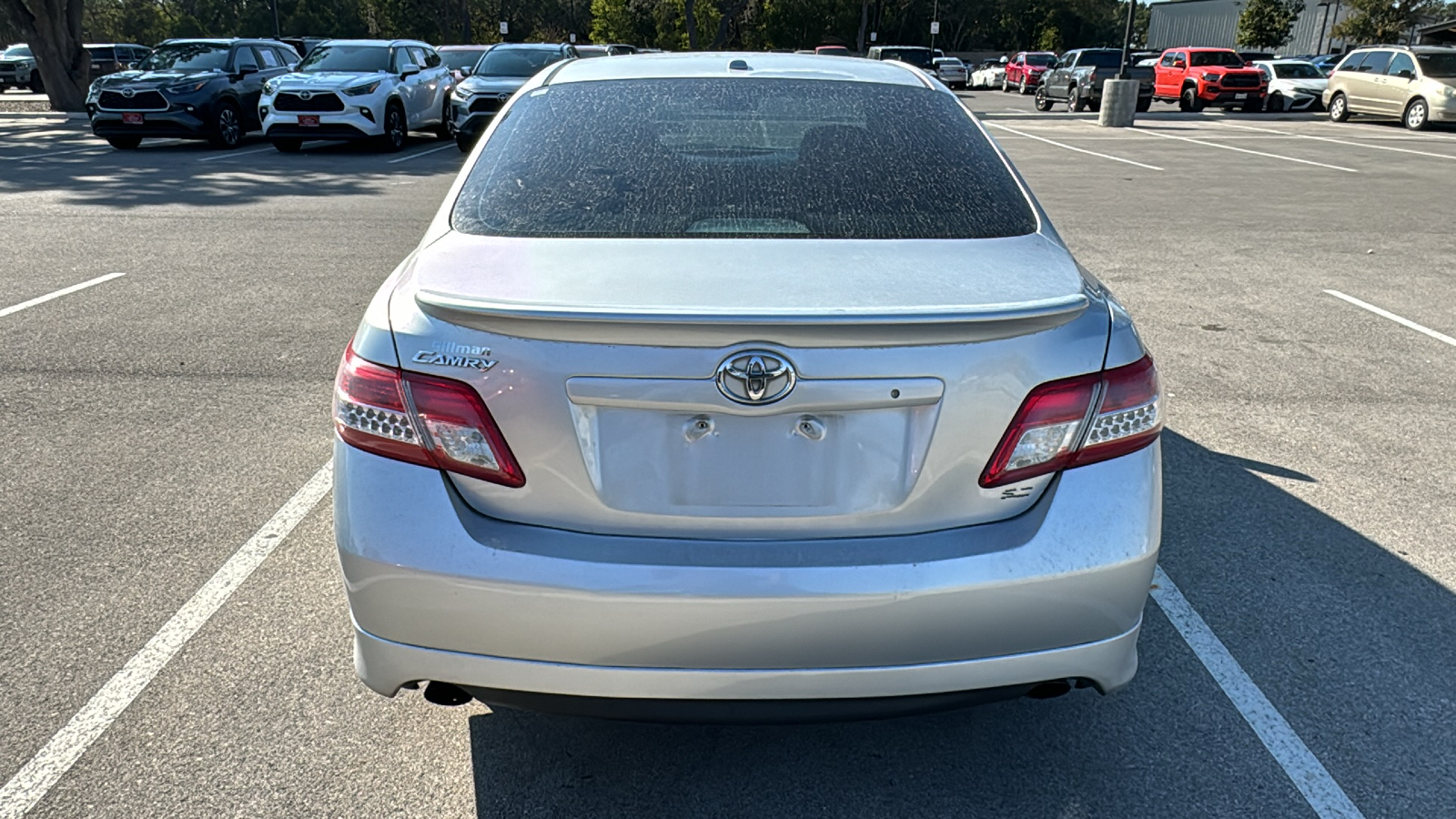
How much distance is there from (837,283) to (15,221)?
10.4m

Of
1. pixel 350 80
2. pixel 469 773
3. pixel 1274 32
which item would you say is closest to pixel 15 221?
pixel 350 80

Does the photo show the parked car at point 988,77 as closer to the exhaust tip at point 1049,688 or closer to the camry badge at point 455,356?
the exhaust tip at point 1049,688

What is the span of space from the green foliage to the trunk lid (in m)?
60.0

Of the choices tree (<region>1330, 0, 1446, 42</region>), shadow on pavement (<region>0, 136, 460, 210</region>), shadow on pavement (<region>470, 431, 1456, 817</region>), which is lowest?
shadow on pavement (<region>0, 136, 460, 210</region>)

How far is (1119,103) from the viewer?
81.0 feet

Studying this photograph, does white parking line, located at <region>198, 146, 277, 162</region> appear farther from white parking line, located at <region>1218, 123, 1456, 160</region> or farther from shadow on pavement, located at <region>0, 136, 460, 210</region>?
white parking line, located at <region>1218, 123, 1456, 160</region>

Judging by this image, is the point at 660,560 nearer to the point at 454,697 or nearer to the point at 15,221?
the point at 454,697

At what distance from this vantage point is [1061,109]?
34438mm

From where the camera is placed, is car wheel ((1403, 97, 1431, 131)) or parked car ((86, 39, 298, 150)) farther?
car wheel ((1403, 97, 1431, 131))

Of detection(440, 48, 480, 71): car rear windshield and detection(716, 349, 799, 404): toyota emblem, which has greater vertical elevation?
detection(716, 349, 799, 404): toyota emblem

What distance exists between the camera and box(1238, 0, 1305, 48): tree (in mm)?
55719

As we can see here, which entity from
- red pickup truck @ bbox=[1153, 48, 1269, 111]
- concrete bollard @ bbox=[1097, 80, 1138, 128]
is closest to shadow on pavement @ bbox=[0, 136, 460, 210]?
concrete bollard @ bbox=[1097, 80, 1138, 128]

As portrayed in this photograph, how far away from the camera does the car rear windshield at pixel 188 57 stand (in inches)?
687

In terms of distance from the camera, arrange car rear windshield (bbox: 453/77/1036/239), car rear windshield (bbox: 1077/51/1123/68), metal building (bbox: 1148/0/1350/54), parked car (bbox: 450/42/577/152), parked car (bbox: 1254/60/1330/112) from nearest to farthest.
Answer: car rear windshield (bbox: 453/77/1036/239) < parked car (bbox: 450/42/577/152) < parked car (bbox: 1254/60/1330/112) < car rear windshield (bbox: 1077/51/1123/68) < metal building (bbox: 1148/0/1350/54)
